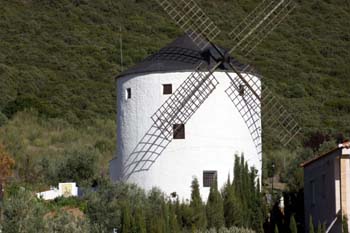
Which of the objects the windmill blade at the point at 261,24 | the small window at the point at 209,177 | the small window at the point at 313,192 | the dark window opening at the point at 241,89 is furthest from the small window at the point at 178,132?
the small window at the point at 313,192

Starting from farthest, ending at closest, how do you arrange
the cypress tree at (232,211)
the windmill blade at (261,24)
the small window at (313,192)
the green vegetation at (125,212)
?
the windmill blade at (261,24)
the small window at (313,192)
the cypress tree at (232,211)
the green vegetation at (125,212)

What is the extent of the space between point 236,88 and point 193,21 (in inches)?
135

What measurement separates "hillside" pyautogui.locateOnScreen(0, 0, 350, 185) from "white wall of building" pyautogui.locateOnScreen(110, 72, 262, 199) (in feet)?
56.6

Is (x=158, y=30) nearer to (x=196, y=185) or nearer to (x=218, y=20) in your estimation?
(x=218, y=20)

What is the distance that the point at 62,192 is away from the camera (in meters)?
32.9

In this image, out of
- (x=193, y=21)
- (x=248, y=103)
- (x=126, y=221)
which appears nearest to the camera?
(x=126, y=221)

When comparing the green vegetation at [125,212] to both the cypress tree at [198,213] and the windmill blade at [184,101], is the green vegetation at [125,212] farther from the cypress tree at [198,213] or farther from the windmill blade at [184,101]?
the windmill blade at [184,101]

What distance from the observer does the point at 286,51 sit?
64.6m

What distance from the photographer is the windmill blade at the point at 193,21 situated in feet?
105

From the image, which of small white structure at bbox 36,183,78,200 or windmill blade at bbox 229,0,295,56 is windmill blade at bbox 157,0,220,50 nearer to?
windmill blade at bbox 229,0,295,56

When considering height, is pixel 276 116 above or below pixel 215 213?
above

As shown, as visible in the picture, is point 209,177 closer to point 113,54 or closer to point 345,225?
point 345,225

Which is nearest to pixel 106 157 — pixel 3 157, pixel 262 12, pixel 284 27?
pixel 3 157

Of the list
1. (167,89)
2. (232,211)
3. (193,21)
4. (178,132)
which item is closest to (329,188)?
(232,211)
